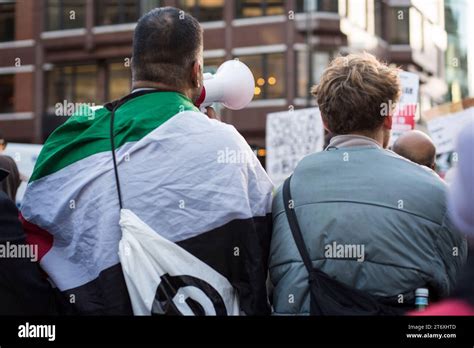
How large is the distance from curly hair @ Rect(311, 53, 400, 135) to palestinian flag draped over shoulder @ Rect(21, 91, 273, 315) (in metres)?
0.29

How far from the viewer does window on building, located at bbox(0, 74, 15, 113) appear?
27.0 metres

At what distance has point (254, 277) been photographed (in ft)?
7.67

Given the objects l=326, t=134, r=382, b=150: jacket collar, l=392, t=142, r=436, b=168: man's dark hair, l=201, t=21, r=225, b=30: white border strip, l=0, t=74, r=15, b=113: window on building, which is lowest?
l=392, t=142, r=436, b=168: man's dark hair

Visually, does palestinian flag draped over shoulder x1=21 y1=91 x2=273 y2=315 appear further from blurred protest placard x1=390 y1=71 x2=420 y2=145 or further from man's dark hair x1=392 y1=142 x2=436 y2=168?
blurred protest placard x1=390 y1=71 x2=420 y2=145

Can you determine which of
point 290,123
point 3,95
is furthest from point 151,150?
point 3,95

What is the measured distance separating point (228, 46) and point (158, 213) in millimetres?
23149

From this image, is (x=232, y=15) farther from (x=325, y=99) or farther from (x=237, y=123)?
(x=325, y=99)

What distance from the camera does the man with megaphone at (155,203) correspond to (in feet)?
7.45

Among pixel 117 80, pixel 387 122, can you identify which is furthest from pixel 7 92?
pixel 387 122

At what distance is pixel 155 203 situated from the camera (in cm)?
232

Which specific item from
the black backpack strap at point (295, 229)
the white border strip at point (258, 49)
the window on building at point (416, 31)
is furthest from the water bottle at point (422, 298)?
the white border strip at point (258, 49)

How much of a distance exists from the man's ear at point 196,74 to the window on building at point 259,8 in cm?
2237

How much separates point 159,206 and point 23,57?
26.1 metres

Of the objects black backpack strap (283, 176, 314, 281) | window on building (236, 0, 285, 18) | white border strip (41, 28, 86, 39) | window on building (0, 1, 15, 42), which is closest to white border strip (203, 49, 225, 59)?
window on building (236, 0, 285, 18)
